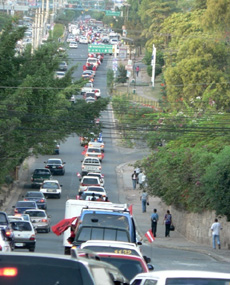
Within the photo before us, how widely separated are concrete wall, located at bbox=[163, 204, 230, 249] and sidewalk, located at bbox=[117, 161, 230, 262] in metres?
0.41

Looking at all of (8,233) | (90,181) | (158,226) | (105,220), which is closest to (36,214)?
(158,226)

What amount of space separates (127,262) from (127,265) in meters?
0.05

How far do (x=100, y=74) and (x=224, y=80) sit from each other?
45548 mm

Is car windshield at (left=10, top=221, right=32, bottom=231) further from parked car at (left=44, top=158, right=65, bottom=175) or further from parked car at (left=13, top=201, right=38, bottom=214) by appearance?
parked car at (left=44, top=158, right=65, bottom=175)

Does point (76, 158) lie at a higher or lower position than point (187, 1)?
lower

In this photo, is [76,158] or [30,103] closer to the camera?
[30,103]

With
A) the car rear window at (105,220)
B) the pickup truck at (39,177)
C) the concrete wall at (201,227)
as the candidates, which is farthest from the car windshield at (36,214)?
the pickup truck at (39,177)

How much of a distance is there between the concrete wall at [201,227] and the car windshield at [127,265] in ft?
60.9

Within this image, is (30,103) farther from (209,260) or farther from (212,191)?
(209,260)

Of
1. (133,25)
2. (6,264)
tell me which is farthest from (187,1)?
(6,264)

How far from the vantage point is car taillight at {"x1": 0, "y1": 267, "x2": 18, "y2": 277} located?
245 inches

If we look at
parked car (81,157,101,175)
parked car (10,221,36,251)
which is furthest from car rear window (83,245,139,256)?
parked car (81,157,101,175)

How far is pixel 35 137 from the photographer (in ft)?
138

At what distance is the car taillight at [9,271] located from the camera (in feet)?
20.4
